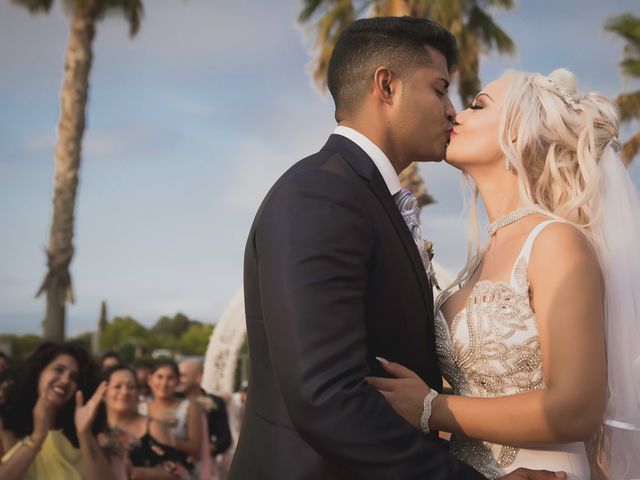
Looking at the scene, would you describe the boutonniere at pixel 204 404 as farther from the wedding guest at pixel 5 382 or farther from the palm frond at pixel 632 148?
the palm frond at pixel 632 148

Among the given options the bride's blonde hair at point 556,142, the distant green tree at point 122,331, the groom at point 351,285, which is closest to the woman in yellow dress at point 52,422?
the groom at point 351,285

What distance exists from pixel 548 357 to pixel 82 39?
53.1 ft

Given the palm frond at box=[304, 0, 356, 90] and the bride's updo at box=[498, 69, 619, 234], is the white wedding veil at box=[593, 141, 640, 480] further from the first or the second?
the palm frond at box=[304, 0, 356, 90]

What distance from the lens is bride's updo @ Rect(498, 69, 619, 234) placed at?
3.37m

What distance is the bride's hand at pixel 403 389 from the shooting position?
2.45 m

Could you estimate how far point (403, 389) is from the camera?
2490 millimetres

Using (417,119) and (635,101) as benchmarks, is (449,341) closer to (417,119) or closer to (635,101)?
(417,119)

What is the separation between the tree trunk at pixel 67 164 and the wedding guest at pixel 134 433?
855 cm

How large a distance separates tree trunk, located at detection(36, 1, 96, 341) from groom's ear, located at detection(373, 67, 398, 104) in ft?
48.2

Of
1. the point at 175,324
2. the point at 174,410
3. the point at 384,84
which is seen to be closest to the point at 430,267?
the point at 384,84

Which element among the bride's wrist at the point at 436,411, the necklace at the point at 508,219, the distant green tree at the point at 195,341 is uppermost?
the necklace at the point at 508,219

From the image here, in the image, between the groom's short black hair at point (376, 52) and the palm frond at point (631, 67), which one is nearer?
the groom's short black hair at point (376, 52)

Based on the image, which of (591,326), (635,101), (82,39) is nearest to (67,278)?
(82,39)

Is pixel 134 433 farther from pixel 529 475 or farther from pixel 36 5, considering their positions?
pixel 36 5
